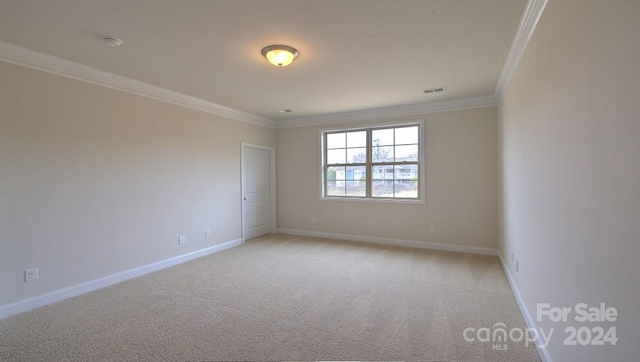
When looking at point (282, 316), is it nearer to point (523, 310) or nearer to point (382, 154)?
point (523, 310)

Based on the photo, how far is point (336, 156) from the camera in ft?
19.5

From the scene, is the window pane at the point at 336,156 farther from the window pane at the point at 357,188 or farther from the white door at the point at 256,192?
the white door at the point at 256,192

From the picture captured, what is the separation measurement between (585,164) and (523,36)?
5.37 feet

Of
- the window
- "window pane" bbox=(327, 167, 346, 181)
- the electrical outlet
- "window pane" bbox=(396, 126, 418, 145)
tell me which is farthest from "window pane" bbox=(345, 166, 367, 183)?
the electrical outlet

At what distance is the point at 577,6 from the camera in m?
1.42

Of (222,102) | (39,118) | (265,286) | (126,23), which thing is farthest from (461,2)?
(39,118)

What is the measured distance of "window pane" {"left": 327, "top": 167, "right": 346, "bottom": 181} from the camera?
5.88 meters

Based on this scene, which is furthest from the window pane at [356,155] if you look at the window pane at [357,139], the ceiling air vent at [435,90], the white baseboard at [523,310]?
the white baseboard at [523,310]

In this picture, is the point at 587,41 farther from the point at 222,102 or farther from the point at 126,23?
the point at 222,102

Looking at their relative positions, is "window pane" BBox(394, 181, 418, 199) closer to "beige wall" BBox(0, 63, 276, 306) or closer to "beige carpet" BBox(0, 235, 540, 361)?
"beige carpet" BBox(0, 235, 540, 361)

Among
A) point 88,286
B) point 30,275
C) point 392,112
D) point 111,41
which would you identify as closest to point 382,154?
point 392,112

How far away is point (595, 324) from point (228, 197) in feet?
16.2

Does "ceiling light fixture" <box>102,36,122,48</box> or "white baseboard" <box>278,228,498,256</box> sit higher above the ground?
"ceiling light fixture" <box>102,36,122,48</box>

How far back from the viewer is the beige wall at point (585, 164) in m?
1.03
